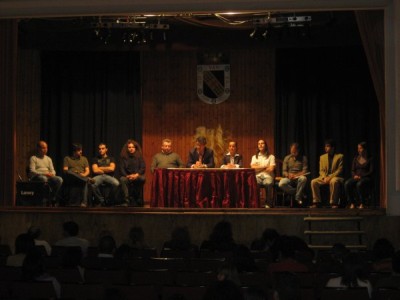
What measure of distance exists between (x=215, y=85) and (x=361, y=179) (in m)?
3.89

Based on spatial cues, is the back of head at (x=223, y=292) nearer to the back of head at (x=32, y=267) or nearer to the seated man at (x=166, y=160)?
the back of head at (x=32, y=267)

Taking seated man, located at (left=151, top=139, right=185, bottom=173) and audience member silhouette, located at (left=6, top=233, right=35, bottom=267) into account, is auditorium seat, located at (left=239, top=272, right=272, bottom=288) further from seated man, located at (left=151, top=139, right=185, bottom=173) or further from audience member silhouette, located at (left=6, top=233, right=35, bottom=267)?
seated man, located at (left=151, top=139, right=185, bottom=173)

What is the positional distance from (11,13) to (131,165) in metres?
3.55

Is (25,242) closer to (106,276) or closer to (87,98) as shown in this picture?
(106,276)

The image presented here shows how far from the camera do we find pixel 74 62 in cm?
1631

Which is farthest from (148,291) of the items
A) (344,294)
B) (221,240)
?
(221,240)

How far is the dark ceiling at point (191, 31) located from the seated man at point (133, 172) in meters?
2.06

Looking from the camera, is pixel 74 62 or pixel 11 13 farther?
pixel 74 62

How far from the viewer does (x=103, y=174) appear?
14.2 meters

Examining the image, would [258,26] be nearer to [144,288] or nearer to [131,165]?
[131,165]

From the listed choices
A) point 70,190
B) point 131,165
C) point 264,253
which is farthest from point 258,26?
point 264,253

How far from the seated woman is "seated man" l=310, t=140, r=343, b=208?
0.22 m

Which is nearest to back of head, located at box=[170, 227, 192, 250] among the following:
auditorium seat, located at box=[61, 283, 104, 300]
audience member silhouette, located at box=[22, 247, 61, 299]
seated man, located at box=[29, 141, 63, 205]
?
A: audience member silhouette, located at box=[22, 247, 61, 299]

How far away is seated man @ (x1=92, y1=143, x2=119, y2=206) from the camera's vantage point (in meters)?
14.0
